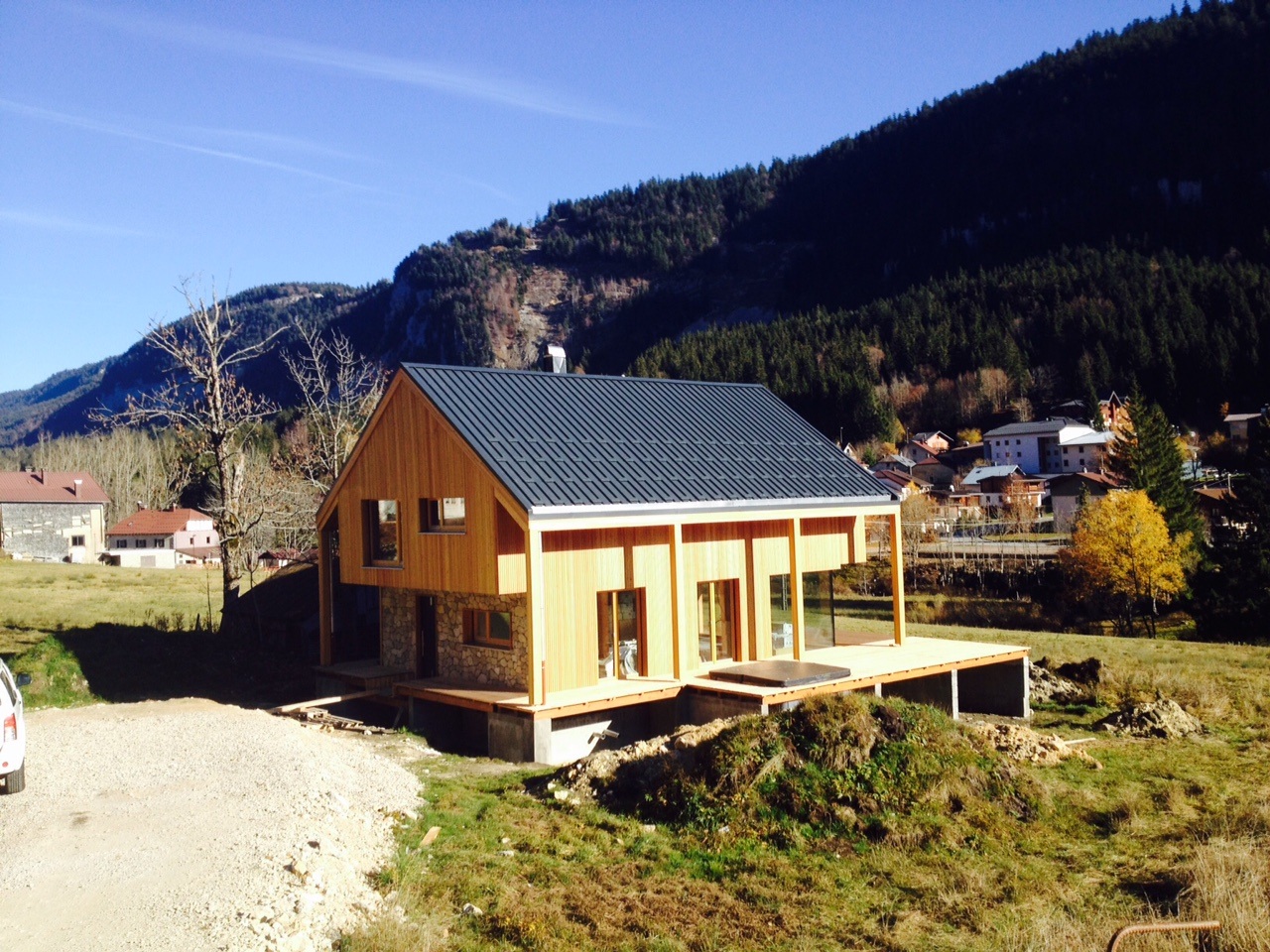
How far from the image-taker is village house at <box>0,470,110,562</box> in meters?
69.5

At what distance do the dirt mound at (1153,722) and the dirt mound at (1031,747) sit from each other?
2.65 m

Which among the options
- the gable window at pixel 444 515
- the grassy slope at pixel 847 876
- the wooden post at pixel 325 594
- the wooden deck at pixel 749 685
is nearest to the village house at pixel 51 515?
the wooden post at pixel 325 594

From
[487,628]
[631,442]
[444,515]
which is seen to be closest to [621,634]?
[487,628]

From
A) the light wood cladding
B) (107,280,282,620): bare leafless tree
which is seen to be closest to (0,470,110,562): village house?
(107,280,282,620): bare leafless tree

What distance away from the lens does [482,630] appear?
Result: 16953 mm

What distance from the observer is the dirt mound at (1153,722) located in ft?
54.5

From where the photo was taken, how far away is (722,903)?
8766mm

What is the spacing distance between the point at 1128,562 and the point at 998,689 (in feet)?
81.4

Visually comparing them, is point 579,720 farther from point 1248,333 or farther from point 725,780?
point 1248,333

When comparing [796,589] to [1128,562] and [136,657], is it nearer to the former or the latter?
[136,657]

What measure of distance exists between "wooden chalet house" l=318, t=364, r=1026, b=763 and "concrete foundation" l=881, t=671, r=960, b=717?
0.10m

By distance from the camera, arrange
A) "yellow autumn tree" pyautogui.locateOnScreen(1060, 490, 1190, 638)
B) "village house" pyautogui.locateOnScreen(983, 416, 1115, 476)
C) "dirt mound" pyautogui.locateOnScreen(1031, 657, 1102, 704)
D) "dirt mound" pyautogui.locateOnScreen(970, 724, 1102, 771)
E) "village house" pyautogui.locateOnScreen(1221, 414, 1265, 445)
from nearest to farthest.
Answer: "dirt mound" pyautogui.locateOnScreen(970, 724, 1102, 771)
"dirt mound" pyautogui.locateOnScreen(1031, 657, 1102, 704)
"yellow autumn tree" pyautogui.locateOnScreen(1060, 490, 1190, 638)
"village house" pyautogui.locateOnScreen(1221, 414, 1265, 445)
"village house" pyautogui.locateOnScreen(983, 416, 1115, 476)

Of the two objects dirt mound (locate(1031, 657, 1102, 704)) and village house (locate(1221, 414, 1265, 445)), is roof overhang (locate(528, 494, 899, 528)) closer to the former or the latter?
dirt mound (locate(1031, 657, 1102, 704))

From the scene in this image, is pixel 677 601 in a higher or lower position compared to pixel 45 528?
lower
